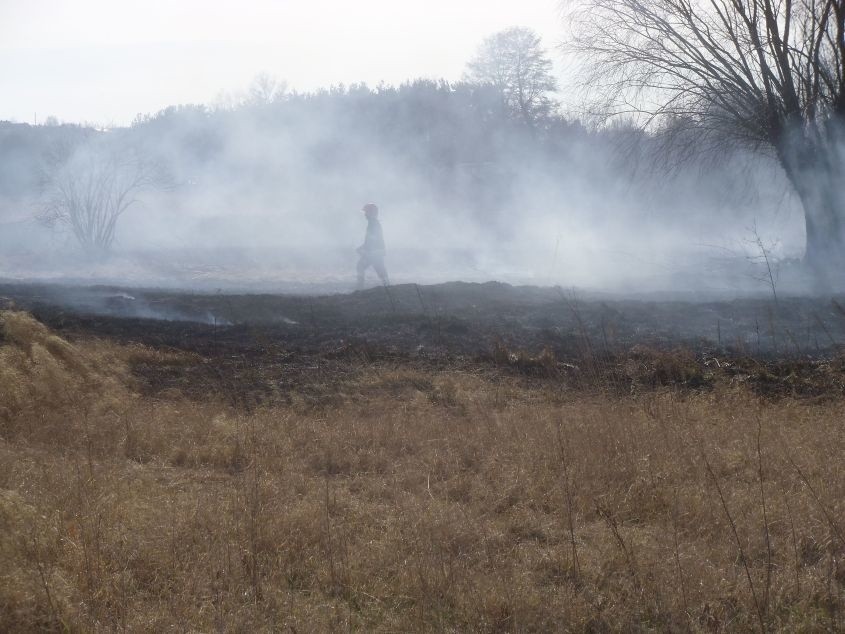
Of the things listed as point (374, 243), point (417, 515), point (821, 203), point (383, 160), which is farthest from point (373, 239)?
point (383, 160)

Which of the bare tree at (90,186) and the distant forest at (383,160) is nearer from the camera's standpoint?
the bare tree at (90,186)

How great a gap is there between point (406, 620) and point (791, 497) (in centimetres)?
242

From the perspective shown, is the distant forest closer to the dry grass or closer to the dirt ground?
the dirt ground

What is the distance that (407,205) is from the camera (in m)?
28.3

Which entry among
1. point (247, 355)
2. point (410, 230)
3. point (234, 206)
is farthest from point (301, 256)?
point (247, 355)

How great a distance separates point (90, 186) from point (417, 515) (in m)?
20.4

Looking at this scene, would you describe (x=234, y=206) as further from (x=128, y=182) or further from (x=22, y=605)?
(x=22, y=605)

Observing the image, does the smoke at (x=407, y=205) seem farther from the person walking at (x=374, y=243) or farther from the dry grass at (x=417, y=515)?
the dry grass at (x=417, y=515)

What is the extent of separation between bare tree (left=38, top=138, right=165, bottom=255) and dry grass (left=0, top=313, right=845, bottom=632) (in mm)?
16571

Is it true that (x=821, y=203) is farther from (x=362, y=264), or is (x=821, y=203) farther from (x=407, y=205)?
(x=407, y=205)

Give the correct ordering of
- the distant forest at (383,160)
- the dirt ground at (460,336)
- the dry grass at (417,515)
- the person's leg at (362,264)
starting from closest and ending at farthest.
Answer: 1. the dry grass at (417,515)
2. the dirt ground at (460,336)
3. the person's leg at (362,264)
4. the distant forest at (383,160)

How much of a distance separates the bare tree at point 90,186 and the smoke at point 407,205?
746 millimetres

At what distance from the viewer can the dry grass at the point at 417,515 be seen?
3.15 meters

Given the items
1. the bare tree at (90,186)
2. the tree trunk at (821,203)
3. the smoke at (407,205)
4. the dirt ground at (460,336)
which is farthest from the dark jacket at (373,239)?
the bare tree at (90,186)
